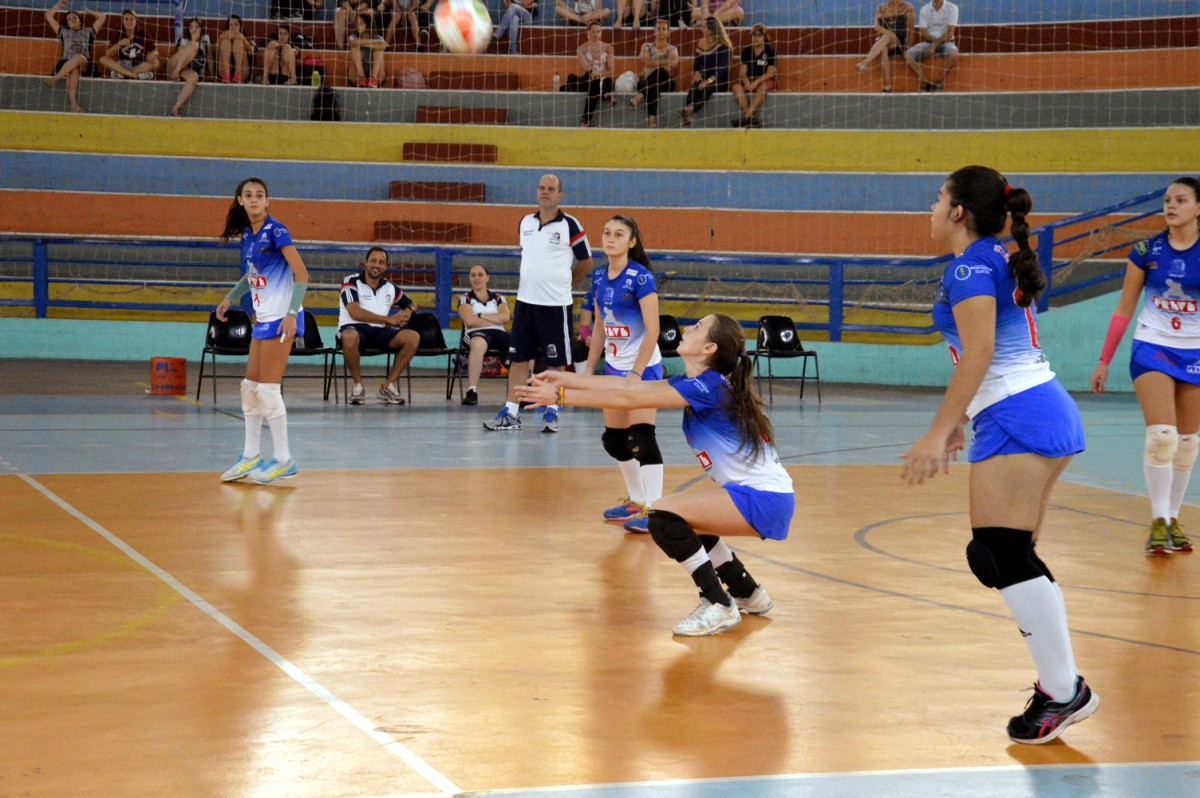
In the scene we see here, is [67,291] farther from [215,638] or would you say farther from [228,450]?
[215,638]

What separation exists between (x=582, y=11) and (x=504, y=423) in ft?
43.2

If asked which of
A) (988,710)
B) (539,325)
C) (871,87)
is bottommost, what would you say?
(988,710)

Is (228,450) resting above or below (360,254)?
below

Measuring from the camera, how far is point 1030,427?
4113 millimetres

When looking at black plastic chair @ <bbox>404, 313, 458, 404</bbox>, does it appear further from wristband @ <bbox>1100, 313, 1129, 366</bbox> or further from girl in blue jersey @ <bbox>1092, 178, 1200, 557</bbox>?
girl in blue jersey @ <bbox>1092, 178, 1200, 557</bbox>

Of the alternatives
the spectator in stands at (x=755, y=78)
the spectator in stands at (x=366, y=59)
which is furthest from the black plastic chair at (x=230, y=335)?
the spectator in stands at (x=755, y=78)

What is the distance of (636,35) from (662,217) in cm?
378

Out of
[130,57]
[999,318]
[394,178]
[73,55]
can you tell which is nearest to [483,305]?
[394,178]

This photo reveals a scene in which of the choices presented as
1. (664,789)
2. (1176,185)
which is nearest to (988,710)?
(664,789)

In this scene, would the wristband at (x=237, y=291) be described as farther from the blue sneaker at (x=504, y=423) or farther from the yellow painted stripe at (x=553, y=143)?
the yellow painted stripe at (x=553, y=143)

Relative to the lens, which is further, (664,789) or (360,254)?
(360,254)

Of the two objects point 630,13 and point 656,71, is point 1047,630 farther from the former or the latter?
point 630,13

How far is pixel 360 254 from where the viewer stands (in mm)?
21422

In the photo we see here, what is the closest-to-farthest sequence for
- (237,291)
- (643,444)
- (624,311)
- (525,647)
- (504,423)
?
(525,647) < (643,444) < (624,311) < (237,291) < (504,423)
